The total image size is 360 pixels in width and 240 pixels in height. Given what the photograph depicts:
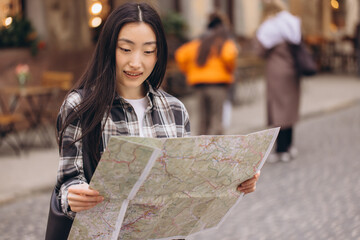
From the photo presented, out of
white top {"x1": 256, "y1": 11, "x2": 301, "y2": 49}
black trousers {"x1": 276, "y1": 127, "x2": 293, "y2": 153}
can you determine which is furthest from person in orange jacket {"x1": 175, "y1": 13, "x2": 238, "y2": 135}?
black trousers {"x1": 276, "y1": 127, "x2": 293, "y2": 153}

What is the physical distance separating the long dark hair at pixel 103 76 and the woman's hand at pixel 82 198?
20 centimetres

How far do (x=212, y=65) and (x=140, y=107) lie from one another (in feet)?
18.8

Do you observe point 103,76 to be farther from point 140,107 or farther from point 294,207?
point 294,207

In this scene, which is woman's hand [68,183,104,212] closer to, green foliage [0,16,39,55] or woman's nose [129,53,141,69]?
woman's nose [129,53,141,69]

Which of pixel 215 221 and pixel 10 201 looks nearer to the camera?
pixel 215 221

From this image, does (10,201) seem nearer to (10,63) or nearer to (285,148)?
(285,148)

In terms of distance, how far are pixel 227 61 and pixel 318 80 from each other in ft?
38.0

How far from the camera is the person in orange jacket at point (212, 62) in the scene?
777cm

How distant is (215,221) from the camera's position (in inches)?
84.4

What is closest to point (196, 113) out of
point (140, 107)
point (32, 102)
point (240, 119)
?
→ point (240, 119)

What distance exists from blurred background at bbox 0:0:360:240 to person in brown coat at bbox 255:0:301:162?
18.2 inches

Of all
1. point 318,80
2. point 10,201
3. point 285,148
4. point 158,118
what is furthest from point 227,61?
point 318,80

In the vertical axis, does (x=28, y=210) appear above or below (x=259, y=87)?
above

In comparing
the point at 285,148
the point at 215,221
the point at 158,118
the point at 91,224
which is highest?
the point at 158,118
